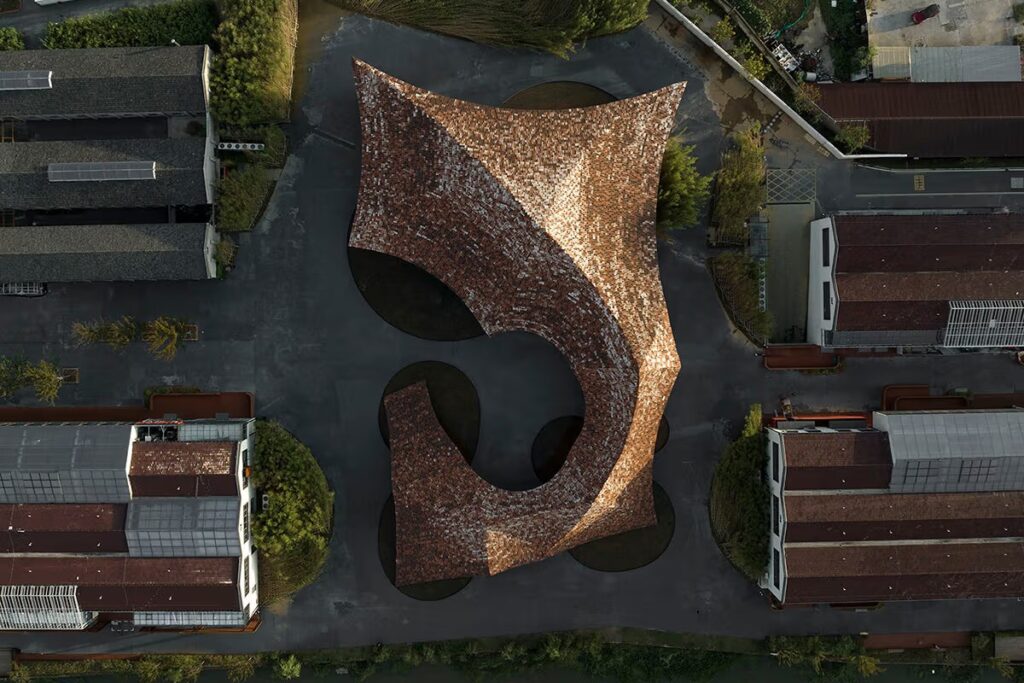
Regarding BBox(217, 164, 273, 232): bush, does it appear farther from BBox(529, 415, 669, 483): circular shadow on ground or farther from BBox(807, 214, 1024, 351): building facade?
BBox(807, 214, 1024, 351): building facade

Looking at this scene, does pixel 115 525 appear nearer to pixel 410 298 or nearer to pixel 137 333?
pixel 137 333

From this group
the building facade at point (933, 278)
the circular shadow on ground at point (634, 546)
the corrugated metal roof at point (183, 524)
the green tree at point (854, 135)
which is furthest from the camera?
the circular shadow on ground at point (634, 546)

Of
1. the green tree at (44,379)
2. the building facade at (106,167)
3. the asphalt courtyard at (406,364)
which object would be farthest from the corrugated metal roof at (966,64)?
the green tree at (44,379)

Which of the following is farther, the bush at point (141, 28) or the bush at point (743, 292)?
the bush at point (743, 292)

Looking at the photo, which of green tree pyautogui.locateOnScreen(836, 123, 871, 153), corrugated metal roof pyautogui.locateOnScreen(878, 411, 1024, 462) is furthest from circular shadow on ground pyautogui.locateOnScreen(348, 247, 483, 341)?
corrugated metal roof pyautogui.locateOnScreen(878, 411, 1024, 462)

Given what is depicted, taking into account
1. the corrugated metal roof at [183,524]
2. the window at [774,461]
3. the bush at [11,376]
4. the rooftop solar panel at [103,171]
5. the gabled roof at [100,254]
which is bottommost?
the corrugated metal roof at [183,524]

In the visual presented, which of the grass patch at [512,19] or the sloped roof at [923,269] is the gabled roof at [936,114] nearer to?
the sloped roof at [923,269]

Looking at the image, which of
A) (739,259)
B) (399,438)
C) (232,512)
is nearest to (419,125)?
(399,438)
